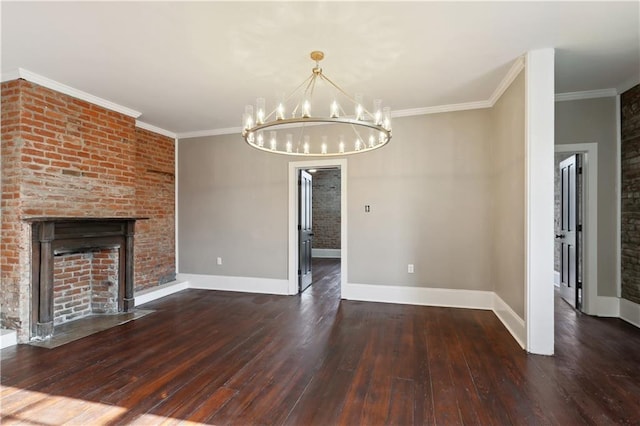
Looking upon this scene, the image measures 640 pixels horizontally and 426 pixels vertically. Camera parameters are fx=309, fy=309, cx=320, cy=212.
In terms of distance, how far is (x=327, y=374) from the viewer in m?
2.48

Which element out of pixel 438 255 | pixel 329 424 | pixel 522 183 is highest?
pixel 522 183

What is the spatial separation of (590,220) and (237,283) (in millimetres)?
5095

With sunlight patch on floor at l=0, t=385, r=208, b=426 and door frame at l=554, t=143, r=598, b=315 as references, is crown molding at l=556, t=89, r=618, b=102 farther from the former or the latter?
sunlight patch on floor at l=0, t=385, r=208, b=426

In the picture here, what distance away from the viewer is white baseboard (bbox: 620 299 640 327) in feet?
11.5

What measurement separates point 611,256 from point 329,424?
4109 millimetres

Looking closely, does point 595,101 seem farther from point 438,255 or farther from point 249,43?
point 249,43

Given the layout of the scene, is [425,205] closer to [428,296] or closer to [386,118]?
[428,296]

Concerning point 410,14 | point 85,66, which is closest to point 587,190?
point 410,14

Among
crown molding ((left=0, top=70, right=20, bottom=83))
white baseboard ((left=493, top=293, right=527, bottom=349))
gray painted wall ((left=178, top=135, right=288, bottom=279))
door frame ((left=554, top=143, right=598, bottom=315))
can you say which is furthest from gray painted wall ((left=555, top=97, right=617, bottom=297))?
crown molding ((left=0, top=70, right=20, bottom=83))

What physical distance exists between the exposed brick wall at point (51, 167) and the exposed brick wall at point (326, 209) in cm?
568

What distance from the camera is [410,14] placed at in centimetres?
227

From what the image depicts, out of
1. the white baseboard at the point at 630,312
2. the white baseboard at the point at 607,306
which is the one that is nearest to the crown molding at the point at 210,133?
the white baseboard at the point at 607,306

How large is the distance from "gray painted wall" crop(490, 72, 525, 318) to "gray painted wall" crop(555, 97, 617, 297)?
109 centimetres

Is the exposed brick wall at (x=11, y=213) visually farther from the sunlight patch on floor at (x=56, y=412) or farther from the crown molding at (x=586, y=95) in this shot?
the crown molding at (x=586, y=95)
